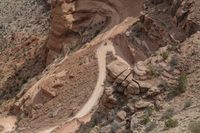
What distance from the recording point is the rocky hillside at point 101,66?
2258 cm

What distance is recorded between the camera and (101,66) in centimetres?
3712

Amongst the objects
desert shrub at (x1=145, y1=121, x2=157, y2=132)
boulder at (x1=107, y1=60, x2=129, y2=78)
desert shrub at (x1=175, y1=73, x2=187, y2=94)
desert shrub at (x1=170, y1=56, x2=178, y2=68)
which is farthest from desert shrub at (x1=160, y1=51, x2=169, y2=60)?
desert shrub at (x1=145, y1=121, x2=157, y2=132)

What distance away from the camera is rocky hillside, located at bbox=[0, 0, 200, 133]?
2258 cm

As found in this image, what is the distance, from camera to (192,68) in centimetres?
2323

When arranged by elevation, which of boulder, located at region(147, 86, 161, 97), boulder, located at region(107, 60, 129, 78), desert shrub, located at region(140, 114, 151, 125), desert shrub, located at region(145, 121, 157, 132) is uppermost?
boulder, located at region(107, 60, 129, 78)

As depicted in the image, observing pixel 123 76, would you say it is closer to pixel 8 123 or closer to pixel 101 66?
pixel 101 66

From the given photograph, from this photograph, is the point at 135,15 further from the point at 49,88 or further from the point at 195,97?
the point at 195,97

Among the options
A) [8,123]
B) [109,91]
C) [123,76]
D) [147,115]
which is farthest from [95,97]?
[147,115]

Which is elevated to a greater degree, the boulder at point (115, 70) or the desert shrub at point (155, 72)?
the boulder at point (115, 70)

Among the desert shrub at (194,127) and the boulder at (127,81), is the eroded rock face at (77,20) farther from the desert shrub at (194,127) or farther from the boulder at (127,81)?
the desert shrub at (194,127)

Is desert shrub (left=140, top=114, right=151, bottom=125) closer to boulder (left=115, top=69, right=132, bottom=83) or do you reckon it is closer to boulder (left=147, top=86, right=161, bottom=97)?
boulder (left=147, top=86, right=161, bottom=97)

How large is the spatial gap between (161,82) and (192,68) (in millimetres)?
1305

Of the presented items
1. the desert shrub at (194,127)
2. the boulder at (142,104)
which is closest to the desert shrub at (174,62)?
the boulder at (142,104)

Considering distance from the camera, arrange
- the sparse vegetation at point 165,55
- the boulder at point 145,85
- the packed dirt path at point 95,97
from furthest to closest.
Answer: the packed dirt path at point 95,97
the sparse vegetation at point 165,55
the boulder at point 145,85
